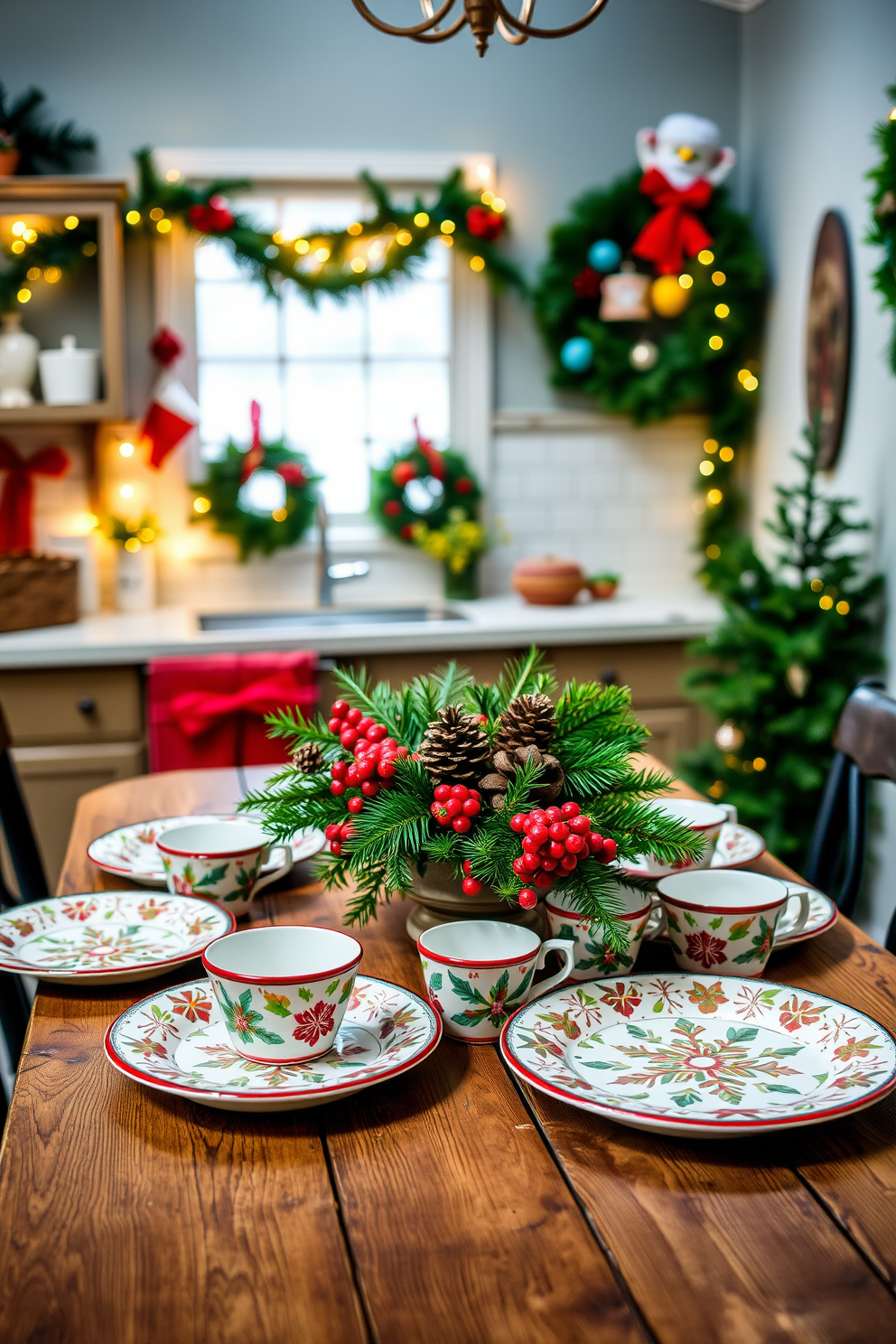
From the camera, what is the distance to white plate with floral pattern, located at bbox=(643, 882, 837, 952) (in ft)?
3.91

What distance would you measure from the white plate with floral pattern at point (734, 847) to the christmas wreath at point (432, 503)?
1860mm

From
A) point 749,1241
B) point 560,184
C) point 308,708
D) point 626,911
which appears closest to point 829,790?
point 626,911

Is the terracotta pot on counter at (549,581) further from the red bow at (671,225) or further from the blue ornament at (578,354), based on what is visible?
the red bow at (671,225)

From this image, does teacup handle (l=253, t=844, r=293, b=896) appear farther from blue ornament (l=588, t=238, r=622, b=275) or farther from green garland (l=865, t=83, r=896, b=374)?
blue ornament (l=588, t=238, r=622, b=275)

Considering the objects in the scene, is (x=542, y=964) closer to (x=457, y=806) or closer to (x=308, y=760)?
(x=457, y=806)

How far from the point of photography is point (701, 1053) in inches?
38.9

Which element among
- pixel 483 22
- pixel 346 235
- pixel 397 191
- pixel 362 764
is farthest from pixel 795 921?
pixel 397 191

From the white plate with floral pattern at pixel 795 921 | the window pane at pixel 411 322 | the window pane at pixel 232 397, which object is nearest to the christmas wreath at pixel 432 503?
the window pane at pixel 411 322

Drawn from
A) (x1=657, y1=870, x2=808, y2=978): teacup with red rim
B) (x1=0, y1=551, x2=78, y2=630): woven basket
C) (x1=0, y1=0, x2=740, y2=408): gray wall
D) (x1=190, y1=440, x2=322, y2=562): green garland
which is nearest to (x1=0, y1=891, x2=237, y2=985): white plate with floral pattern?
(x1=657, y1=870, x2=808, y2=978): teacup with red rim

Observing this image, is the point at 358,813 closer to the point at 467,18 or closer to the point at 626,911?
the point at 626,911

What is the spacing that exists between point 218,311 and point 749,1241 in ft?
9.85

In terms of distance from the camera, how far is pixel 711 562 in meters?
3.48

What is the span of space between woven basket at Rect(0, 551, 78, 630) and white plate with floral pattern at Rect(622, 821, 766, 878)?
75.4 inches

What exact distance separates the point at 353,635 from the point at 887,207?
1.46 metres
